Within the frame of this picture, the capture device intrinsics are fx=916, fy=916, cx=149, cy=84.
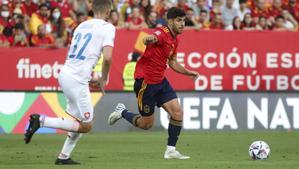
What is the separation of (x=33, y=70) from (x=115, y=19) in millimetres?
2681

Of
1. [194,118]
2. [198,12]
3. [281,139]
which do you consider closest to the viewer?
[281,139]

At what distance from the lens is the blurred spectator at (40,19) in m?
25.6

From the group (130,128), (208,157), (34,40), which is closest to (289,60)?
(130,128)

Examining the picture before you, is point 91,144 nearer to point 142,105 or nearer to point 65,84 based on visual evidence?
point 142,105

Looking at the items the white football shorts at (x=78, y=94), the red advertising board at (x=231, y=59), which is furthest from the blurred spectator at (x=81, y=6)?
the white football shorts at (x=78, y=94)

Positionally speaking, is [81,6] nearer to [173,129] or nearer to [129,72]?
[129,72]

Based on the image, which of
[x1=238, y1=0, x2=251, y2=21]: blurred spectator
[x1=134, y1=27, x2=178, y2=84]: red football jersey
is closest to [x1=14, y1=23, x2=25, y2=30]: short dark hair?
[x1=238, y1=0, x2=251, y2=21]: blurred spectator

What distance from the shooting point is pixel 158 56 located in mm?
15148

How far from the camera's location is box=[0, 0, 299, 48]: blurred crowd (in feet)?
82.9

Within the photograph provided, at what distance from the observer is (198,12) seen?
27.4 meters

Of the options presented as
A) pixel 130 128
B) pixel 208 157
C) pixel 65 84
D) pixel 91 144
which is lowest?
pixel 130 128

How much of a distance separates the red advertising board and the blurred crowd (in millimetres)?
608

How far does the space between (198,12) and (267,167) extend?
1462cm

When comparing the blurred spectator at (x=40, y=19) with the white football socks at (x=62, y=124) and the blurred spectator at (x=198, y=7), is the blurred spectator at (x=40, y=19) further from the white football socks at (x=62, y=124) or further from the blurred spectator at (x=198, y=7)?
the white football socks at (x=62, y=124)
